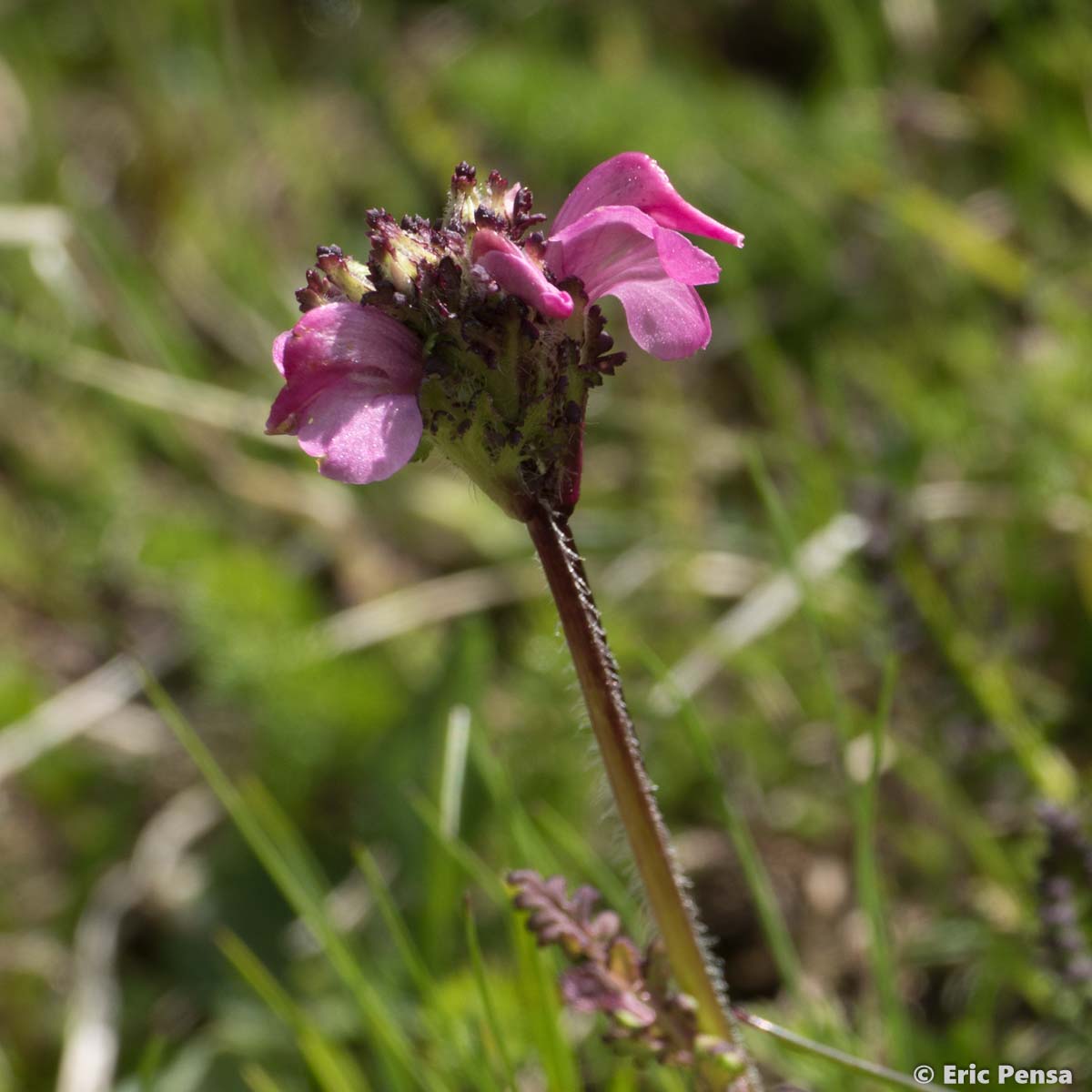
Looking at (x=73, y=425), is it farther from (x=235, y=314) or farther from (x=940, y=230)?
(x=940, y=230)

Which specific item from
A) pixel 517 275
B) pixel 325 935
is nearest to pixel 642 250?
pixel 517 275

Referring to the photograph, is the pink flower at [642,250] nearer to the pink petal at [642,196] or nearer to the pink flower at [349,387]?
the pink petal at [642,196]

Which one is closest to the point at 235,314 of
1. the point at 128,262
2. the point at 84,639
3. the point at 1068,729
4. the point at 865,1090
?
the point at 128,262

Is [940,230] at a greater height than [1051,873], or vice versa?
[940,230]
